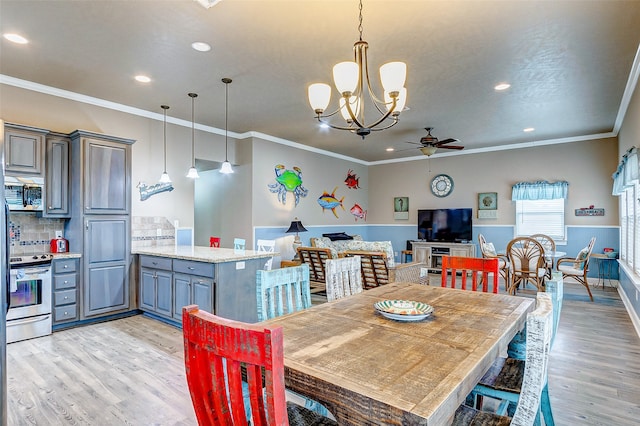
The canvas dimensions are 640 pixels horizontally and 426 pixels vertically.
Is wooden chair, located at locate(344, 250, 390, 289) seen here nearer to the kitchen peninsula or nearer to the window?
the kitchen peninsula

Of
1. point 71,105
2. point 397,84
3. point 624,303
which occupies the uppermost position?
point 71,105

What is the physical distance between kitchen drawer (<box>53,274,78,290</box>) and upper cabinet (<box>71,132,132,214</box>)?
0.78m

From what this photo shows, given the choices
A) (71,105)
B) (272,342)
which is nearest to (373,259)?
(272,342)

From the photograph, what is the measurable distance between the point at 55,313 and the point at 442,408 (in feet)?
15.1

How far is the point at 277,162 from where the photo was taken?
7.08 metres

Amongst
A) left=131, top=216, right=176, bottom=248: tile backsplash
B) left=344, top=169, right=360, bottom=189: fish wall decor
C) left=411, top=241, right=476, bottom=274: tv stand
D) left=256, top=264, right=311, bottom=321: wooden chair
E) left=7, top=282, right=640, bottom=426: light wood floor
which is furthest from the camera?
left=344, top=169, right=360, bottom=189: fish wall decor

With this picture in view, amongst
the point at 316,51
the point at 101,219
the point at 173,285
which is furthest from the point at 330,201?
the point at 316,51

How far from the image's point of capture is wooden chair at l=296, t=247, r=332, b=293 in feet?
17.4

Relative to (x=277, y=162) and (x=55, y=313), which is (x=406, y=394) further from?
(x=277, y=162)

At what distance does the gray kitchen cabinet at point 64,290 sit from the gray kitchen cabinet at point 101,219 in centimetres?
8

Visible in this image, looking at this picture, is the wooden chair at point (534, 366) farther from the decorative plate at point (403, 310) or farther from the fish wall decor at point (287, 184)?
the fish wall decor at point (287, 184)

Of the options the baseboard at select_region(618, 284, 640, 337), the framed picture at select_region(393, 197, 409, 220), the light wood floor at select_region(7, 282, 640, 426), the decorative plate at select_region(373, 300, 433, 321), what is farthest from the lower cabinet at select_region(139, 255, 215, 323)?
the framed picture at select_region(393, 197, 409, 220)

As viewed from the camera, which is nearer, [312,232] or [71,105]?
[71,105]

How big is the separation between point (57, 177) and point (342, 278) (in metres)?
3.85
